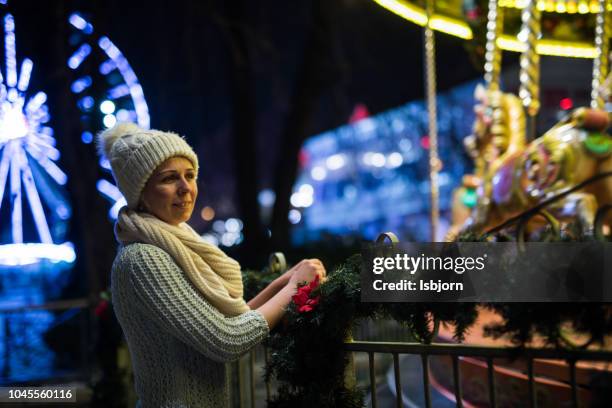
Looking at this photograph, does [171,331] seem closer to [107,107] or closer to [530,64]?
[530,64]

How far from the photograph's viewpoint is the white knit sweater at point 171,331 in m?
2.21

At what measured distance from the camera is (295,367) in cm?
239

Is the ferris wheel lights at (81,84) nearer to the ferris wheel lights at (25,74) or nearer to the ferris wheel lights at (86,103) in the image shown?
the ferris wheel lights at (86,103)

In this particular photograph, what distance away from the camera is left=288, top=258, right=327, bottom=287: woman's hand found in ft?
8.34

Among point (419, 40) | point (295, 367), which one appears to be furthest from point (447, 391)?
point (419, 40)

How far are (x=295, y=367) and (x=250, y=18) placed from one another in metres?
10.2

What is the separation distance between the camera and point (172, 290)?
2.22 meters

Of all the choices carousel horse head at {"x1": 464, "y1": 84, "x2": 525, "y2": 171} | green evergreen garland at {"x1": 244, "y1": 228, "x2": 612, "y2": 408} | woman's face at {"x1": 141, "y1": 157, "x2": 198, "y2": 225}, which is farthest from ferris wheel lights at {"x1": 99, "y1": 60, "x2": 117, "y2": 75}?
green evergreen garland at {"x1": 244, "y1": 228, "x2": 612, "y2": 408}

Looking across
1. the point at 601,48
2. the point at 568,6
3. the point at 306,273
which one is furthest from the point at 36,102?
the point at 568,6

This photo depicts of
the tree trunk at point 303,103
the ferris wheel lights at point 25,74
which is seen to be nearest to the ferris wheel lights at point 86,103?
the ferris wheel lights at point 25,74

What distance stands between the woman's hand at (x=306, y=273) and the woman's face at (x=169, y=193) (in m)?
0.54

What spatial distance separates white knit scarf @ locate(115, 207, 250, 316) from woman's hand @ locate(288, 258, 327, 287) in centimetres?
24

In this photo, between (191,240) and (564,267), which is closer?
(564,267)

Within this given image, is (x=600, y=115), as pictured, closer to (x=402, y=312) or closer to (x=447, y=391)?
(x=447, y=391)
